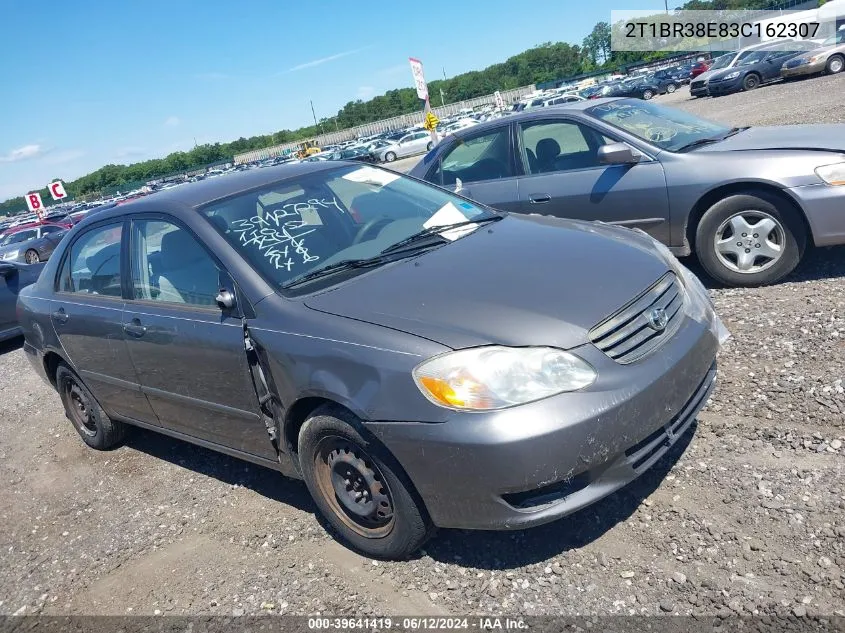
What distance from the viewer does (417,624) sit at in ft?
8.79

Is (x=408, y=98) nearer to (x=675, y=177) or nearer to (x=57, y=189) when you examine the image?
(x=57, y=189)

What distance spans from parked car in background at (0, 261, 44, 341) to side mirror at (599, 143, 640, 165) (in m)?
7.80

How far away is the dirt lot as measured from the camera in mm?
2605

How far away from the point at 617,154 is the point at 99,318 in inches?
157

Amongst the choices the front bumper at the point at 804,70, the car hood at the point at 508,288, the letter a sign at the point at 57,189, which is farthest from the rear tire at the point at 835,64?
the letter a sign at the point at 57,189

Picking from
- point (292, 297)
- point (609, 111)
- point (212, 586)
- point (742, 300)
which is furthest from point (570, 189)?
point (212, 586)

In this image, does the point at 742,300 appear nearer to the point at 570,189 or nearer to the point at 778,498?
the point at 570,189

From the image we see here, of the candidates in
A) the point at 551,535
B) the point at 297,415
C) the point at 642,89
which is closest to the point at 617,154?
the point at 551,535

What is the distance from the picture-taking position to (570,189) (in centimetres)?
590

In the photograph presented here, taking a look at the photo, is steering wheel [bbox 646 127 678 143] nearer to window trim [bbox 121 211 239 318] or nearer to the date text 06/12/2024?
window trim [bbox 121 211 239 318]

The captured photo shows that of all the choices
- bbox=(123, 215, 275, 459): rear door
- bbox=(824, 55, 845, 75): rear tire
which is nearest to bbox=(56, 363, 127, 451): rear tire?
bbox=(123, 215, 275, 459): rear door

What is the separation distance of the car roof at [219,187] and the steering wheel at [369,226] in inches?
24.7

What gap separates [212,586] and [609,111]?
4.93 meters

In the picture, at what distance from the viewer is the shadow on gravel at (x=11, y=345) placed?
9.59 metres
